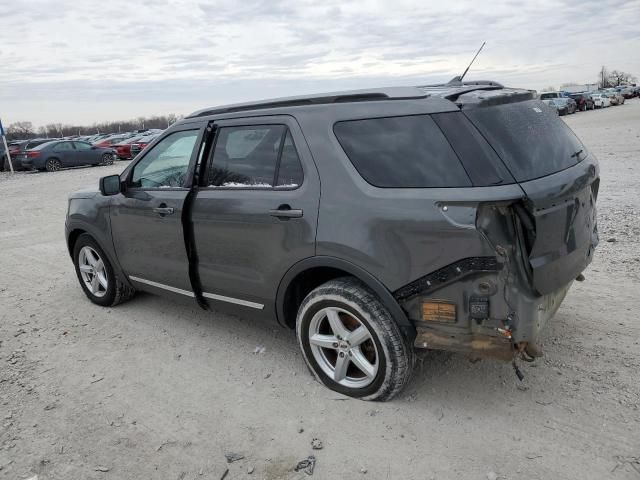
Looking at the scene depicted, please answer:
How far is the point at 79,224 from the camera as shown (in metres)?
5.18

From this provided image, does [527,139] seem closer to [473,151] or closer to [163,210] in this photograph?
[473,151]

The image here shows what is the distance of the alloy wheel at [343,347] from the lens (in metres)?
3.28

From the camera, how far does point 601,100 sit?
4722cm

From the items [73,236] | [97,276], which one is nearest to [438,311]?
Answer: [97,276]

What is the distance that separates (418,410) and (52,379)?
2.70 meters

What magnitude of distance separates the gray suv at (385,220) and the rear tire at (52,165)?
2289 cm

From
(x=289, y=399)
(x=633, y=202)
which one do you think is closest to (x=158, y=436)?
(x=289, y=399)

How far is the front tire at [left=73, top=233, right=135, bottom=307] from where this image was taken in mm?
5133

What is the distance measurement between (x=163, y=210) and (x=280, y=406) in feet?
5.99

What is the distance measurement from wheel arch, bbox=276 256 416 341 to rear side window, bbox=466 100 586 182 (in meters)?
0.98

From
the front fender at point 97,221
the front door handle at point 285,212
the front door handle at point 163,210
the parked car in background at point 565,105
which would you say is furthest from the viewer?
the parked car in background at point 565,105

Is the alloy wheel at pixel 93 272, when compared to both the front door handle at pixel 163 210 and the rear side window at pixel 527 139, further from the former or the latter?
the rear side window at pixel 527 139

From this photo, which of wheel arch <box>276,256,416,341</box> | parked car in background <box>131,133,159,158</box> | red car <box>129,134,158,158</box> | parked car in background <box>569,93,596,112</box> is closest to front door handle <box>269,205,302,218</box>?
wheel arch <box>276,256,416,341</box>

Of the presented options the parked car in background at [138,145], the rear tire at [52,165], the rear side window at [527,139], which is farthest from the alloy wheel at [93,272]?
the parked car in background at [138,145]
